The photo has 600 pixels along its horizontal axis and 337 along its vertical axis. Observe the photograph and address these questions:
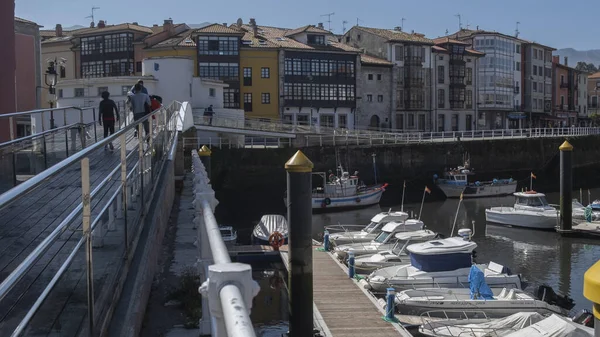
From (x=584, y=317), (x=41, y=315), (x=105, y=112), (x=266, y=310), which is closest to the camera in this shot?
(x=41, y=315)

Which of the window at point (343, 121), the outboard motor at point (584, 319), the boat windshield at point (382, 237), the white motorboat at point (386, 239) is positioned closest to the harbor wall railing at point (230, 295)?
the outboard motor at point (584, 319)

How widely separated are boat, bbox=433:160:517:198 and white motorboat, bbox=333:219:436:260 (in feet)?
72.0

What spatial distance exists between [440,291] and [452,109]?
55.4 meters

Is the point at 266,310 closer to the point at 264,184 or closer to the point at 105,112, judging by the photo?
the point at 105,112

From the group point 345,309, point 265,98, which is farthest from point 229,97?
point 345,309

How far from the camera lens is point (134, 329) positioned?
4.37m

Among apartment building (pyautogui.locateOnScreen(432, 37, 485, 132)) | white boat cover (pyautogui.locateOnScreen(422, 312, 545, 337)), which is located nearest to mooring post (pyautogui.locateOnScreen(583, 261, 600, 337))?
white boat cover (pyautogui.locateOnScreen(422, 312, 545, 337))

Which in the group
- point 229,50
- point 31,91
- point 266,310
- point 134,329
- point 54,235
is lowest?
point 266,310

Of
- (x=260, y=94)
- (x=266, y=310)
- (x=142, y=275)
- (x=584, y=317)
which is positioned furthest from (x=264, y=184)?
(x=142, y=275)

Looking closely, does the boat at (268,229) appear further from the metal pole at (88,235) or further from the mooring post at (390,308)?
the metal pole at (88,235)

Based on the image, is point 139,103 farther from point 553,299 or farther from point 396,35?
point 396,35

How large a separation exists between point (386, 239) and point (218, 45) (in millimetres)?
34992

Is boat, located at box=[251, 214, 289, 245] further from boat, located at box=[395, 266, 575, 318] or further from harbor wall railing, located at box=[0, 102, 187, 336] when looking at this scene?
harbor wall railing, located at box=[0, 102, 187, 336]

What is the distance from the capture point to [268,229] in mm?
30312
